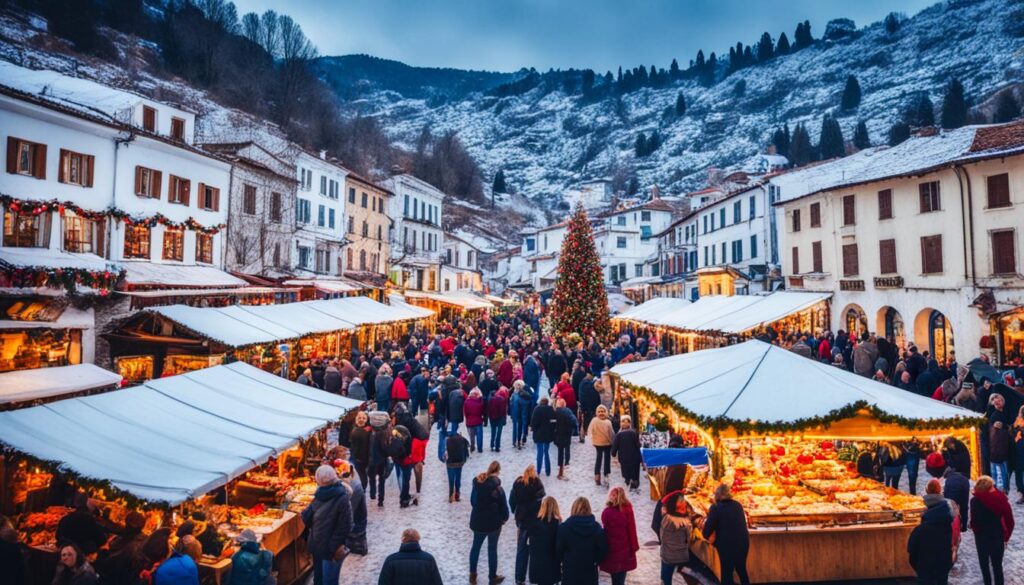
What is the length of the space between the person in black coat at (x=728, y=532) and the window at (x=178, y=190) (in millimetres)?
20706

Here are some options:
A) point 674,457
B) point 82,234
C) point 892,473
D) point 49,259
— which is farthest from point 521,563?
point 82,234

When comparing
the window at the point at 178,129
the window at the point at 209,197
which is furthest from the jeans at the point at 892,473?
Answer: the window at the point at 178,129

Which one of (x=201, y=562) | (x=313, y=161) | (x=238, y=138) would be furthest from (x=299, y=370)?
(x=238, y=138)

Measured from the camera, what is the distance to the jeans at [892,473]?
322 inches

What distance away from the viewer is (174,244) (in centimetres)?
2069

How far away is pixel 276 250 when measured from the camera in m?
26.9

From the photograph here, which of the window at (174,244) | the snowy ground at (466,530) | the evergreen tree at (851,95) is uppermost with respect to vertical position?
the evergreen tree at (851,95)

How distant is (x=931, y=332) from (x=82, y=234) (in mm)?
26555

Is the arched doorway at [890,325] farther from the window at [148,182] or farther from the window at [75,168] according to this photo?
the window at [75,168]

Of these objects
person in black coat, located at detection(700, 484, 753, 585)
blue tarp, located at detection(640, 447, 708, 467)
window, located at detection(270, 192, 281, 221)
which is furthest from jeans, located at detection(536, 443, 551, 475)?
window, located at detection(270, 192, 281, 221)

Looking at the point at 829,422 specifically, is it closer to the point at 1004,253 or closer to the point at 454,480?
the point at 454,480

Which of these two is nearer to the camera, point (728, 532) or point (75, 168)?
point (728, 532)

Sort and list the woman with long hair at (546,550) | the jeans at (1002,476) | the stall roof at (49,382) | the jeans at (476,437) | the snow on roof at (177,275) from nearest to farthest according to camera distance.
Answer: the woman with long hair at (546,550) → the jeans at (1002,476) → the stall roof at (49,382) → the jeans at (476,437) → the snow on roof at (177,275)

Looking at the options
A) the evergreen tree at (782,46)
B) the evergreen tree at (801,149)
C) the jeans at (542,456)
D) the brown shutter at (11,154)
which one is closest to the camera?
the jeans at (542,456)
